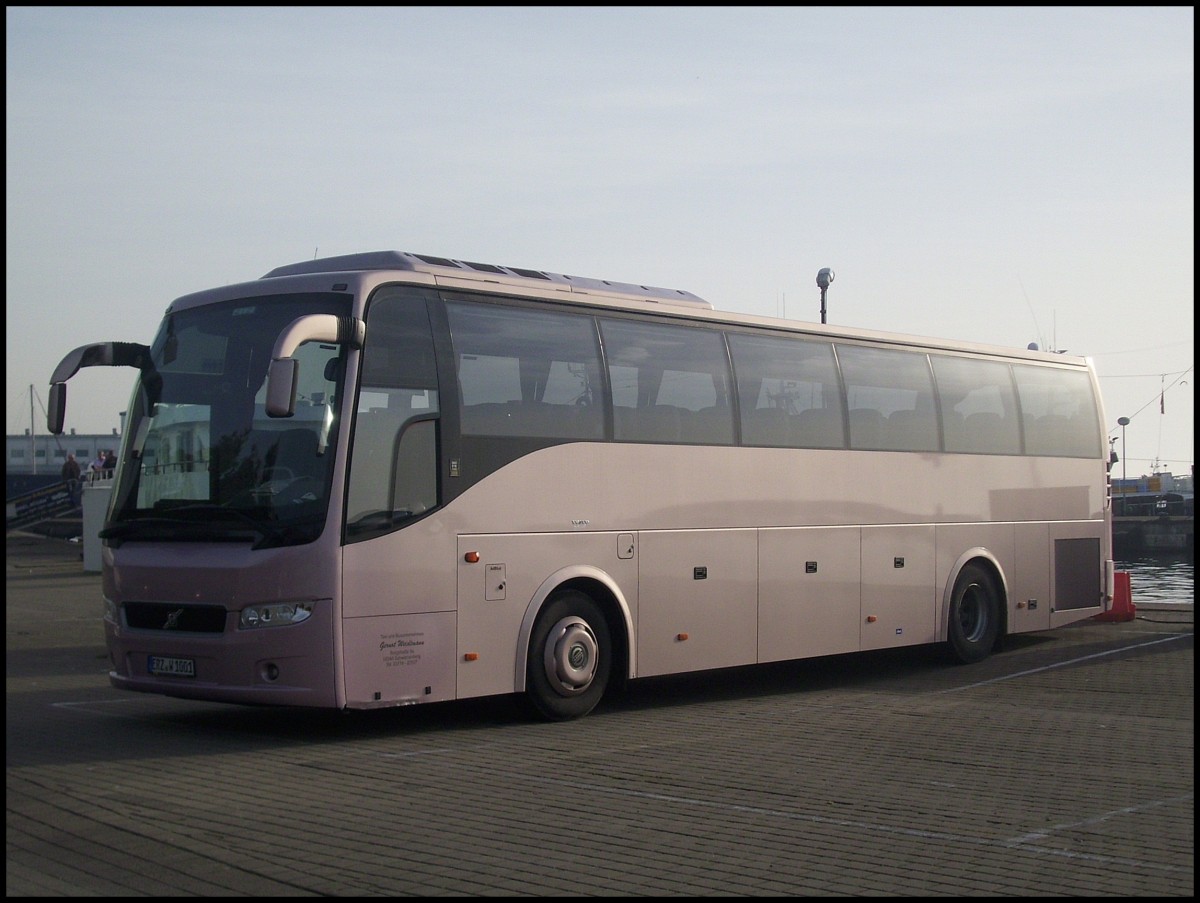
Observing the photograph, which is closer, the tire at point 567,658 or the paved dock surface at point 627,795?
the paved dock surface at point 627,795

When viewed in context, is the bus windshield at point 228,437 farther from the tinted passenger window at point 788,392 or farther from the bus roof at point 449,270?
the tinted passenger window at point 788,392

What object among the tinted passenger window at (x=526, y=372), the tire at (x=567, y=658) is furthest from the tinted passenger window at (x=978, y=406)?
the tire at (x=567, y=658)

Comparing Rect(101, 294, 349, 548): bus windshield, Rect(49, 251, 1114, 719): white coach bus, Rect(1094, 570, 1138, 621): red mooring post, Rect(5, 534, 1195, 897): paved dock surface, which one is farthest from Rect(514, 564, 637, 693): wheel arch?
Rect(1094, 570, 1138, 621): red mooring post

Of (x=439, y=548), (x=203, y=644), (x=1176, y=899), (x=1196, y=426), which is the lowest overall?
(x=1176, y=899)

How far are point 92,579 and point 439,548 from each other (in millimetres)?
21934

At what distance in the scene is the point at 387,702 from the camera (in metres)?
10.7

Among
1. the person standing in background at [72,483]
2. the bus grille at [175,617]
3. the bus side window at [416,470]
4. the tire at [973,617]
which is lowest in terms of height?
the tire at [973,617]

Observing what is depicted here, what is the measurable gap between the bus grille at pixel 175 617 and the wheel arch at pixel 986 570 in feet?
29.5

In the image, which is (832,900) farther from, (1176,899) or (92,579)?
(92,579)

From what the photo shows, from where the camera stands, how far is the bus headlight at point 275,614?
33.9 feet

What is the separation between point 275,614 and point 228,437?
1391 mm

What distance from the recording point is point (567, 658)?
12086 millimetres

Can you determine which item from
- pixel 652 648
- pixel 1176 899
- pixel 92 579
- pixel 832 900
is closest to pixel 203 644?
pixel 652 648

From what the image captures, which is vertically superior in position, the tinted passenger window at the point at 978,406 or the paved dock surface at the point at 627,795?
the tinted passenger window at the point at 978,406
